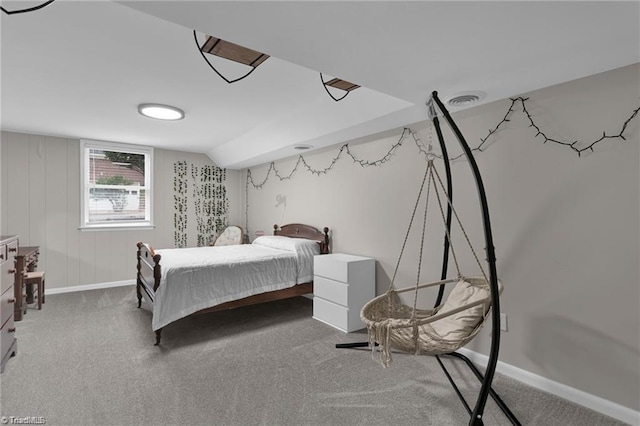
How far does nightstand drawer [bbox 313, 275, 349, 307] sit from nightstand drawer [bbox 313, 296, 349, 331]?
0.18ft

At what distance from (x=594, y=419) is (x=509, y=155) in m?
1.76

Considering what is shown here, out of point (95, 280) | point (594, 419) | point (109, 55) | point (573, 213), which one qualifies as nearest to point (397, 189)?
point (573, 213)

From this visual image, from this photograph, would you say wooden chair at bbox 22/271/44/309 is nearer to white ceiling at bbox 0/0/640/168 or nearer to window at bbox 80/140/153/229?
window at bbox 80/140/153/229

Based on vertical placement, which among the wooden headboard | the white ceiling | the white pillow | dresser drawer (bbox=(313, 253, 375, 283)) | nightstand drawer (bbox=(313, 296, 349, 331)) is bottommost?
nightstand drawer (bbox=(313, 296, 349, 331))

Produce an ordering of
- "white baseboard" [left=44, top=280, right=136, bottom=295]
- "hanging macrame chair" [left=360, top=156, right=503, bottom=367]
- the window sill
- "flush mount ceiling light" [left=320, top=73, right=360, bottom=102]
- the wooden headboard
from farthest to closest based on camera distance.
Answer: the window sill → "white baseboard" [left=44, top=280, right=136, bottom=295] → the wooden headboard → "flush mount ceiling light" [left=320, top=73, right=360, bottom=102] → "hanging macrame chair" [left=360, top=156, right=503, bottom=367]

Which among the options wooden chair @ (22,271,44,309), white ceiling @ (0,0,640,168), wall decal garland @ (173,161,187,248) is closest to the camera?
white ceiling @ (0,0,640,168)

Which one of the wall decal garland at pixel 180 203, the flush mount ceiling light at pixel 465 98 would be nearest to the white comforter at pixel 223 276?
the wall decal garland at pixel 180 203

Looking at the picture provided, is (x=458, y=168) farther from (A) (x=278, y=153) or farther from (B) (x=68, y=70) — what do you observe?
(B) (x=68, y=70)

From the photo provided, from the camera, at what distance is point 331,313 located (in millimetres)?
3473

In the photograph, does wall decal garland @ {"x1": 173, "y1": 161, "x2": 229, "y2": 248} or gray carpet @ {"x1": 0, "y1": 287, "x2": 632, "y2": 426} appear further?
wall decal garland @ {"x1": 173, "y1": 161, "x2": 229, "y2": 248}

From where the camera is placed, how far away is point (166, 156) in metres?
5.62

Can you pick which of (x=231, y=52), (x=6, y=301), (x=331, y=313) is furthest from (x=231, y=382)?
(x=231, y=52)

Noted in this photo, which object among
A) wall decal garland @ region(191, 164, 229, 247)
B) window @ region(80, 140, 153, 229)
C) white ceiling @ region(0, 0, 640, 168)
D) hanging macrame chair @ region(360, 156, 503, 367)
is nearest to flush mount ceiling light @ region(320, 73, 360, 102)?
white ceiling @ region(0, 0, 640, 168)

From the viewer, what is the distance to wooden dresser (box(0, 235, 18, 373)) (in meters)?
2.35
